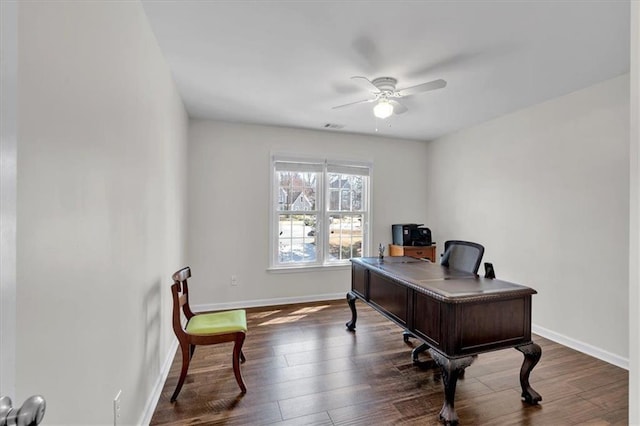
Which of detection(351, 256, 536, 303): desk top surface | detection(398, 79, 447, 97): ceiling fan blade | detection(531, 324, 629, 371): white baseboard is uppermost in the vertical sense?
detection(398, 79, 447, 97): ceiling fan blade

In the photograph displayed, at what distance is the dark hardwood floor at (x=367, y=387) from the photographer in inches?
78.1

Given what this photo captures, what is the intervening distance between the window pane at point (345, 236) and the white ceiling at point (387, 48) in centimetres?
188

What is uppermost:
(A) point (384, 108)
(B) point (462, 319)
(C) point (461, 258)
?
(A) point (384, 108)

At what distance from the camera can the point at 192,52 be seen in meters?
2.27

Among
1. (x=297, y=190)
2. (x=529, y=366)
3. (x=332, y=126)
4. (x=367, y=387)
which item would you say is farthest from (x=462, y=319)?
(x=332, y=126)

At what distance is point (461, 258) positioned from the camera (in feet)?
9.42

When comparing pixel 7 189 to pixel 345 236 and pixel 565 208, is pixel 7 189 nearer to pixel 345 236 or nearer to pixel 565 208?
pixel 565 208

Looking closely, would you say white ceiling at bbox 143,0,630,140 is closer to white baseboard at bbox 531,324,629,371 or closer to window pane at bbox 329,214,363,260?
window pane at bbox 329,214,363,260

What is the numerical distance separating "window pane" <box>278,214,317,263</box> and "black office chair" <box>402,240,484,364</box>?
1.88m

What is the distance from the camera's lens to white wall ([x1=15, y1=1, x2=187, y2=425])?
2.66 feet

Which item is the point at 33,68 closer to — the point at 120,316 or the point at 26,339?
the point at 26,339

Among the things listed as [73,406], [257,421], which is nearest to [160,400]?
[257,421]

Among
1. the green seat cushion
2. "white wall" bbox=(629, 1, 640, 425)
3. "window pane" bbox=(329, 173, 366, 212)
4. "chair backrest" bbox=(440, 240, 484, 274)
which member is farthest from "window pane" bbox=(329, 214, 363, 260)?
"white wall" bbox=(629, 1, 640, 425)

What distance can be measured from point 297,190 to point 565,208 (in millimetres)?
3213
